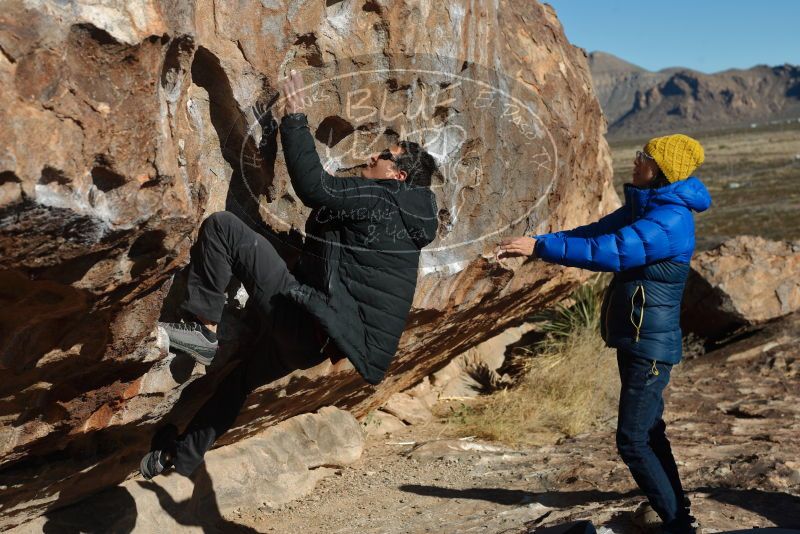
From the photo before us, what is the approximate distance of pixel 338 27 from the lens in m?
4.66

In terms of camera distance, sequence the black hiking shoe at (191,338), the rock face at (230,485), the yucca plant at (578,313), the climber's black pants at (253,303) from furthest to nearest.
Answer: the yucca plant at (578,313) → the rock face at (230,485) → the black hiking shoe at (191,338) → the climber's black pants at (253,303)

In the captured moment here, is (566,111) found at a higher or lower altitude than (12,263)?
higher

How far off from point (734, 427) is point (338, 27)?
421 cm

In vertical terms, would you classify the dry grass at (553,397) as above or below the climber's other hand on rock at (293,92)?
below

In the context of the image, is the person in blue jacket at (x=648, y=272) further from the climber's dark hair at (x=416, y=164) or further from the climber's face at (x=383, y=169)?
the climber's dark hair at (x=416, y=164)

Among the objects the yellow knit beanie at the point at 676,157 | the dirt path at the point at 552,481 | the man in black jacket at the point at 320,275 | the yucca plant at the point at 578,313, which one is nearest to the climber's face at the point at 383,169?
the man in black jacket at the point at 320,275

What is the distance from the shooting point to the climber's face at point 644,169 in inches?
168

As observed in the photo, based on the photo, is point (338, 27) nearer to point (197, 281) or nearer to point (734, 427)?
point (197, 281)

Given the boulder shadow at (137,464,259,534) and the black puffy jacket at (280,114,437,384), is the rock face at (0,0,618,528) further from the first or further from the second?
the black puffy jacket at (280,114,437,384)

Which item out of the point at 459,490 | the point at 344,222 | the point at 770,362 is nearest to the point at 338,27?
the point at 344,222

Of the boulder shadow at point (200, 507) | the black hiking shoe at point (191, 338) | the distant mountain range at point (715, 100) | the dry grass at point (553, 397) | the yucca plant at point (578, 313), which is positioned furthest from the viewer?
the distant mountain range at point (715, 100)

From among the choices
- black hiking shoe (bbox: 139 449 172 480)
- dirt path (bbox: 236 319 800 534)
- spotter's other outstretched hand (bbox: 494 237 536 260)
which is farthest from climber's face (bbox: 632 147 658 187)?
black hiking shoe (bbox: 139 449 172 480)

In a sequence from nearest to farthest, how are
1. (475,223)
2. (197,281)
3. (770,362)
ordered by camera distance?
1. (197,281)
2. (475,223)
3. (770,362)

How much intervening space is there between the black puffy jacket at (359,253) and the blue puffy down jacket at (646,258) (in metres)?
0.63
